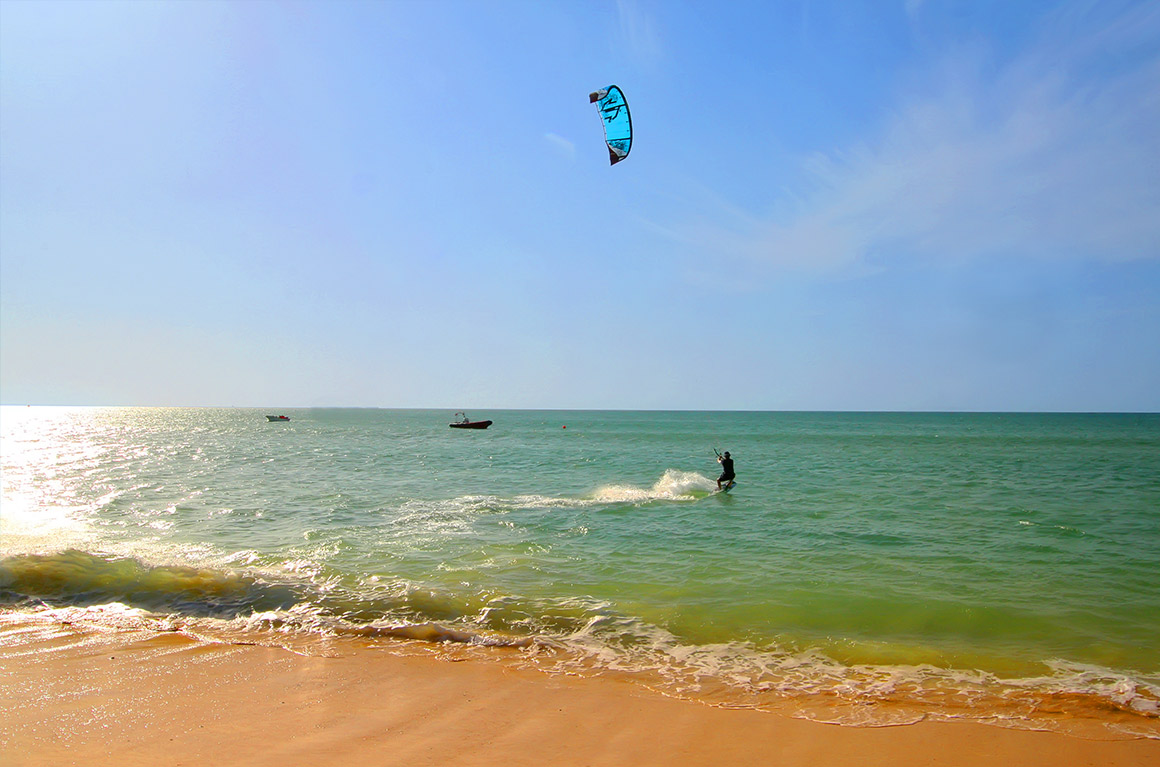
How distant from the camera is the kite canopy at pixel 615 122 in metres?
11.1

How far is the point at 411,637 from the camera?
8.61m

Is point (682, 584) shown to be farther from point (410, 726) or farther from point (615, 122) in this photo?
point (615, 122)

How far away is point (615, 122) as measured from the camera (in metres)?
Result: 11.3

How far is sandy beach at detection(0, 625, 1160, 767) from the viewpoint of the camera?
214 inches

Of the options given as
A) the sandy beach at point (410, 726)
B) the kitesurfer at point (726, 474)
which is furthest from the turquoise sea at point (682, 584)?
the kitesurfer at point (726, 474)

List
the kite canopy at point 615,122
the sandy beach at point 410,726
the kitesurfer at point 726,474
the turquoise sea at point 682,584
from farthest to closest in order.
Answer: the kitesurfer at point 726,474, the kite canopy at point 615,122, the turquoise sea at point 682,584, the sandy beach at point 410,726

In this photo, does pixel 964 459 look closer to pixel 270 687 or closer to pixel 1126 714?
pixel 1126 714

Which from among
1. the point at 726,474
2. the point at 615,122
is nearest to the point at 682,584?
the point at 615,122

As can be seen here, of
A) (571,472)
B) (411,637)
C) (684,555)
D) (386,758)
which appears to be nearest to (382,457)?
(571,472)

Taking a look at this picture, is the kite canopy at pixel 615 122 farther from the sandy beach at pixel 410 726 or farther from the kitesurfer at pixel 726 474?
the kitesurfer at pixel 726 474

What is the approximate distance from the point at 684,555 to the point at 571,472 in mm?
19939

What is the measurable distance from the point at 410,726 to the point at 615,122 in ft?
32.2

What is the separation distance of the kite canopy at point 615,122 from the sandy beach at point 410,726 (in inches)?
332

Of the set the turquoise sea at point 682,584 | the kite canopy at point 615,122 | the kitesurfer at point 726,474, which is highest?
the kite canopy at point 615,122
